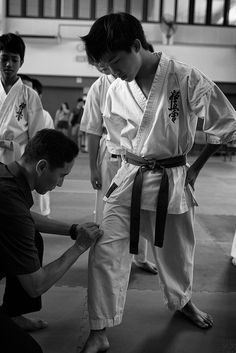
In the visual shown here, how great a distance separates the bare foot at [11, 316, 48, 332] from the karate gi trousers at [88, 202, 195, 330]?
1.27 feet

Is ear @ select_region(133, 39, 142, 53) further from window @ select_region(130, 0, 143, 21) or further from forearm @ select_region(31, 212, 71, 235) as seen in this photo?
window @ select_region(130, 0, 143, 21)

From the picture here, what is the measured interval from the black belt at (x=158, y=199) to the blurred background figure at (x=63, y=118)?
11751 mm

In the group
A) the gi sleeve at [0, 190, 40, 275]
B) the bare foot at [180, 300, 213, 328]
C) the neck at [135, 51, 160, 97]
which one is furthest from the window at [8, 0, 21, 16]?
the gi sleeve at [0, 190, 40, 275]

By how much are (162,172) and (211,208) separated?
12.4 ft

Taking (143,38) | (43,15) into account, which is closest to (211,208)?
(143,38)

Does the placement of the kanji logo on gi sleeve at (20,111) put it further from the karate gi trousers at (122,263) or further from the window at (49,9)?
the window at (49,9)

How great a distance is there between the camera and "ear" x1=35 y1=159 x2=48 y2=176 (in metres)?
1.67

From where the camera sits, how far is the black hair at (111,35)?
1770 millimetres

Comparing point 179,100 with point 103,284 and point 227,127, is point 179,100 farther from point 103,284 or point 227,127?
point 103,284

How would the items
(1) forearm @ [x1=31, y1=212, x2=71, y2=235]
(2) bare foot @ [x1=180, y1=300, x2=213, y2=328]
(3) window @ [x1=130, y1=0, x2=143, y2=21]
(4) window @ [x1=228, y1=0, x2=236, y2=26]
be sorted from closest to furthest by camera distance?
(1) forearm @ [x1=31, y1=212, x2=71, y2=235]
(2) bare foot @ [x1=180, y1=300, x2=213, y2=328]
(3) window @ [x1=130, y1=0, x2=143, y2=21]
(4) window @ [x1=228, y1=0, x2=236, y2=26]

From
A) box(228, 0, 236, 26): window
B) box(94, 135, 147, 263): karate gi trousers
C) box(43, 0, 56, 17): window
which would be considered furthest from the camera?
box(228, 0, 236, 26): window

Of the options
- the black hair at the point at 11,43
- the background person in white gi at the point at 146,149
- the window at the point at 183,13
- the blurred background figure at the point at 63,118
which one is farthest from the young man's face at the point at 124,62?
the window at the point at 183,13

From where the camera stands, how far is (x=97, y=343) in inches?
78.9

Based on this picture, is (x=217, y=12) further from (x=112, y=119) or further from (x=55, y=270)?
(x=55, y=270)
